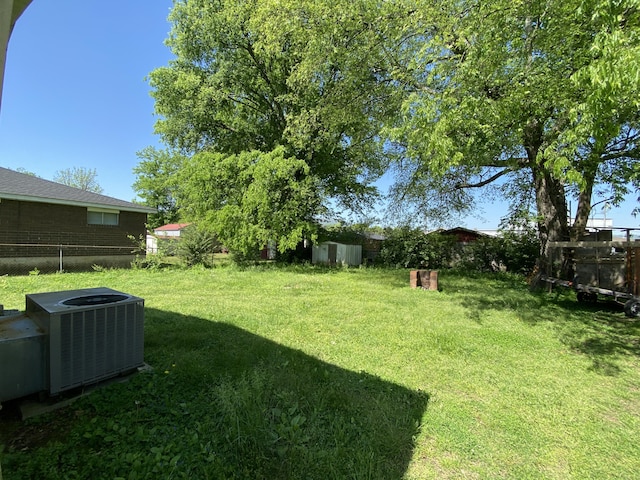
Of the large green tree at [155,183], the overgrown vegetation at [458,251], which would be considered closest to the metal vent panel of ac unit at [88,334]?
the overgrown vegetation at [458,251]

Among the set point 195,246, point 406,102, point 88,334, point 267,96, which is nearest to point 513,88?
point 406,102

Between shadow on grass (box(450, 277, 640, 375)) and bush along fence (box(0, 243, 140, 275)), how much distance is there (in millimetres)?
11891

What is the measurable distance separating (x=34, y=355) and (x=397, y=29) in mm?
7928

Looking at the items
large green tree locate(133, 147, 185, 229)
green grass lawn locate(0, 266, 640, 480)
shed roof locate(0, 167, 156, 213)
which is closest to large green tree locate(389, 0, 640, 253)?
green grass lawn locate(0, 266, 640, 480)

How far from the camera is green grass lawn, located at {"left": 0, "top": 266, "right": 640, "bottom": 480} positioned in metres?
1.92

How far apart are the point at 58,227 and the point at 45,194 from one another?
1291 millimetres

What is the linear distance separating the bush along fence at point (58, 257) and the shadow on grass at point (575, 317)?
1189 centimetres

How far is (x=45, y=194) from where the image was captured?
37.0ft

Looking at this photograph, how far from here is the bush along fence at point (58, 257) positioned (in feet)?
34.9

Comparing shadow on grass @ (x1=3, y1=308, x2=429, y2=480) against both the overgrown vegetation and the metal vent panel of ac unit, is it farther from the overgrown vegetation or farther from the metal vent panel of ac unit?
the overgrown vegetation

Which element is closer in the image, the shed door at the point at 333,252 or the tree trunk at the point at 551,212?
the tree trunk at the point at 551,212

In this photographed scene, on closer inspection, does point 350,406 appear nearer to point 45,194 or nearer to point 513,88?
point 513,88

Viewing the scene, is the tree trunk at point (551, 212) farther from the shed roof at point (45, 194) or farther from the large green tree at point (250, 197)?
the shed roof at point (45, 194)

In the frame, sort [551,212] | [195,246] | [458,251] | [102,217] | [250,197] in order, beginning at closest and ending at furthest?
[551,212], [250,197], [102,217], [195,246], [458,251]
